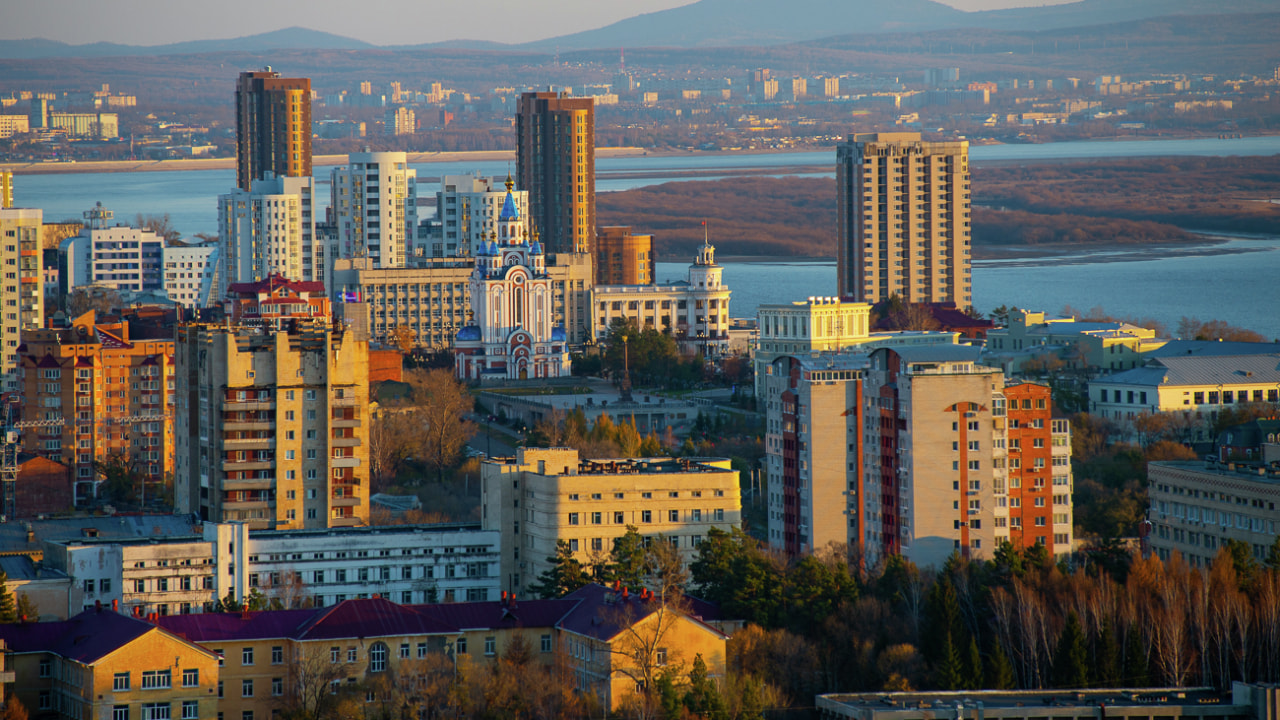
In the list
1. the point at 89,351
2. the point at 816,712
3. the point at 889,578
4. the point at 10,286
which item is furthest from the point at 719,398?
the point at 816,712

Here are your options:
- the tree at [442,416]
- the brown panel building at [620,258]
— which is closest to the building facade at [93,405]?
the tree at [442,416]

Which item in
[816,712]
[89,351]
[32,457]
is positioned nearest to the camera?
[816,712]

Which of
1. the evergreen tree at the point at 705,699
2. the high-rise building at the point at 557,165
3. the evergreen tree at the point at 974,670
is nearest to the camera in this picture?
the evergreen tree at the point at 705,699

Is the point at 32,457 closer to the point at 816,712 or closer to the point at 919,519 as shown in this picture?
the point at 919,519

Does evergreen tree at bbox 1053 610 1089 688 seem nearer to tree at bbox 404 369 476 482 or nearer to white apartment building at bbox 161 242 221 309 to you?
tree at bbox 404 369 476 482

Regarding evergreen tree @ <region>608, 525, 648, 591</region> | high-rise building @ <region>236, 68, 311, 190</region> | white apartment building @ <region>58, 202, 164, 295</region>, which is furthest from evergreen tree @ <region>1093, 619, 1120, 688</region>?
high-rise building @ <region>236, 68, 311, 190</region>

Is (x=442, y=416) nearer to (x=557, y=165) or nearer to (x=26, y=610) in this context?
(x=26, y=610)

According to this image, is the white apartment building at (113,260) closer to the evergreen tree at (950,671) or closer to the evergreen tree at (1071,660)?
the evergreen tree at (950,671)
